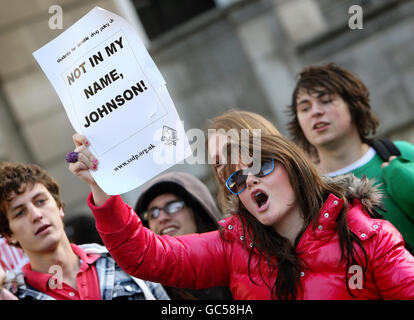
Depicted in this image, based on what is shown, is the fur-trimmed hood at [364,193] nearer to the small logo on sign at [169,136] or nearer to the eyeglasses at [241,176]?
the eyeglasses at [241,176]

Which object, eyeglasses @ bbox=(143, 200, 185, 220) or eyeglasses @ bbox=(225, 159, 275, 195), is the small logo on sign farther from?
eyeglasses @ bbox=(143, 200, 185, 220)

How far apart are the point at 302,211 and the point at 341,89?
1204 mm

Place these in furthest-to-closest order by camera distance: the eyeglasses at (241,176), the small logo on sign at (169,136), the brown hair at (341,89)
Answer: the brown hair at (341,89)
the eyeglasses at (241,176)
the small logo on sign at (169,136)

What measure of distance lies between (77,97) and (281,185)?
909 mm

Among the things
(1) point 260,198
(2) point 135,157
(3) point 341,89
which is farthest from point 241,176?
(3) point 341,89

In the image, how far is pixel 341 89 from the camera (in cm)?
301

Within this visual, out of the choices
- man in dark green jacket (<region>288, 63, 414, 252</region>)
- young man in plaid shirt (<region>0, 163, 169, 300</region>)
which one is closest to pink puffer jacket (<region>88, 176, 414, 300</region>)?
young man in plaid shirt (<region>0, 163, 169, 300</region>)

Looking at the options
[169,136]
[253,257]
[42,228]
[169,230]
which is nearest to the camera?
[169,136]

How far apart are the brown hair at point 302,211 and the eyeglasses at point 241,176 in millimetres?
36

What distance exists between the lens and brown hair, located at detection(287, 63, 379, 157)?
9.85 feet

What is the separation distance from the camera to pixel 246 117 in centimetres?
232

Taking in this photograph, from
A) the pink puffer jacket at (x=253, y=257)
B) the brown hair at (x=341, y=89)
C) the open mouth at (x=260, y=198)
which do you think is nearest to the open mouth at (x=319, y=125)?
the brown hair at (x=341, y=89)

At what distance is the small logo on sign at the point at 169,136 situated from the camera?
1.87m

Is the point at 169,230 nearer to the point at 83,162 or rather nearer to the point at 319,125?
the point at 319,125
